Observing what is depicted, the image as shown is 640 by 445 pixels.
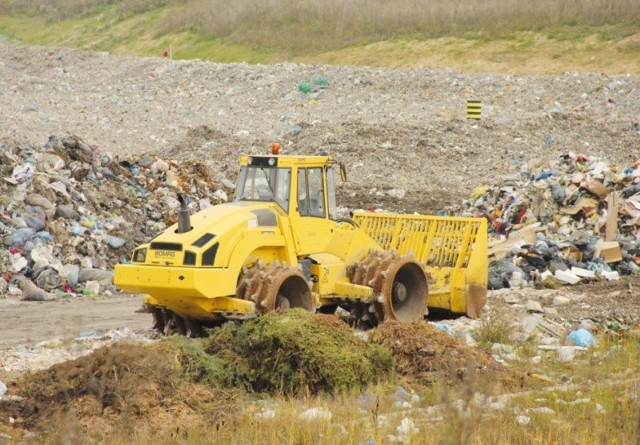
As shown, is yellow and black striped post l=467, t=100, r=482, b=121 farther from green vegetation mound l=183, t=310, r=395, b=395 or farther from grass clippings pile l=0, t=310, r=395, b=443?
green vegetation mound l=183, t=310, r=395, b=395

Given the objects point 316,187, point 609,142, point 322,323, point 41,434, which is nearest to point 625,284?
point 316,187

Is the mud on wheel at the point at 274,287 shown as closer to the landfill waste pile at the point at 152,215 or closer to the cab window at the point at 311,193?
the cab window at the point at 311,193

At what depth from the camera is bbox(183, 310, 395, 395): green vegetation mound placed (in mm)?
9492

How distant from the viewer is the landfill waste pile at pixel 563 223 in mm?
15961

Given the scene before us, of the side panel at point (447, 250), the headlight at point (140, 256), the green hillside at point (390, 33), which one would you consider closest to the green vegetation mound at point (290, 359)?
the headlight at point (140, 256)

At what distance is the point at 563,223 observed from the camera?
59.0 feet

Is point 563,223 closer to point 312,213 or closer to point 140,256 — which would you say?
point 312,213

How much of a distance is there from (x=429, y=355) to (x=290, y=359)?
4.41ft

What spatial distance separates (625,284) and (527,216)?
3420mm

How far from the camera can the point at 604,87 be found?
34.8m

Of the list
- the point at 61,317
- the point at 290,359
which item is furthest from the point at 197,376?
the point at 61,317

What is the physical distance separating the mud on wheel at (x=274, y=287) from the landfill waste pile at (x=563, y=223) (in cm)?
474

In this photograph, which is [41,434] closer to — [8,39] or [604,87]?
[604,87]

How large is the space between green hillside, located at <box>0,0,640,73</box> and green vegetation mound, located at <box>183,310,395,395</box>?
32.4 meters
